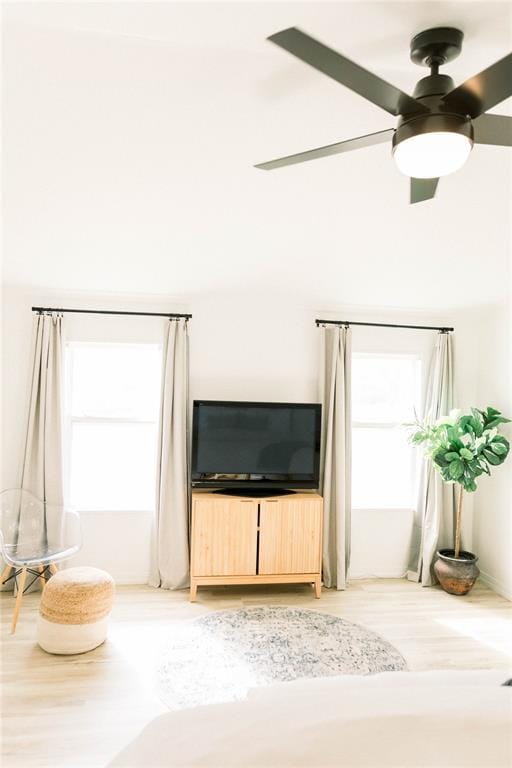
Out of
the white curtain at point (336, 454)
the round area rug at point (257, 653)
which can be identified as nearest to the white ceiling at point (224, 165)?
the white curtain at point (336, 454)

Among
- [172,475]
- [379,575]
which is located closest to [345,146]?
[172,475]

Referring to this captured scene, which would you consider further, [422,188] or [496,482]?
[496,482]

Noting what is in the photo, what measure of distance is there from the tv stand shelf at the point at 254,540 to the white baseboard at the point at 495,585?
5.48 ft

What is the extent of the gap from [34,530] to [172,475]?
1.19 metres

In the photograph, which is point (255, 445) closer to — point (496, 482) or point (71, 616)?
point (71, 616)

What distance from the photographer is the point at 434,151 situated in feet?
4.28

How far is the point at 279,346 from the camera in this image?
4629mm

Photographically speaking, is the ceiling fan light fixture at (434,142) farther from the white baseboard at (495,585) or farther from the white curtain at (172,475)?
the white baseboard at (495,585)

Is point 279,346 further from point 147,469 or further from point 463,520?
point 463,520

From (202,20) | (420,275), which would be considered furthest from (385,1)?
(420,275)

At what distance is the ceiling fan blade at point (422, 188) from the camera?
1.71 meters

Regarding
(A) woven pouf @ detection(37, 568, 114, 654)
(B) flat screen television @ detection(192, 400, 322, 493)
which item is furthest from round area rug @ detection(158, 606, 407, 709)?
(B) flat screen television @ detection(192, 400, 322, 493)

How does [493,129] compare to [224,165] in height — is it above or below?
below

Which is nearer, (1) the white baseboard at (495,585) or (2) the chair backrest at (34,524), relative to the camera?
(2) the chair backrest at (34,524)
